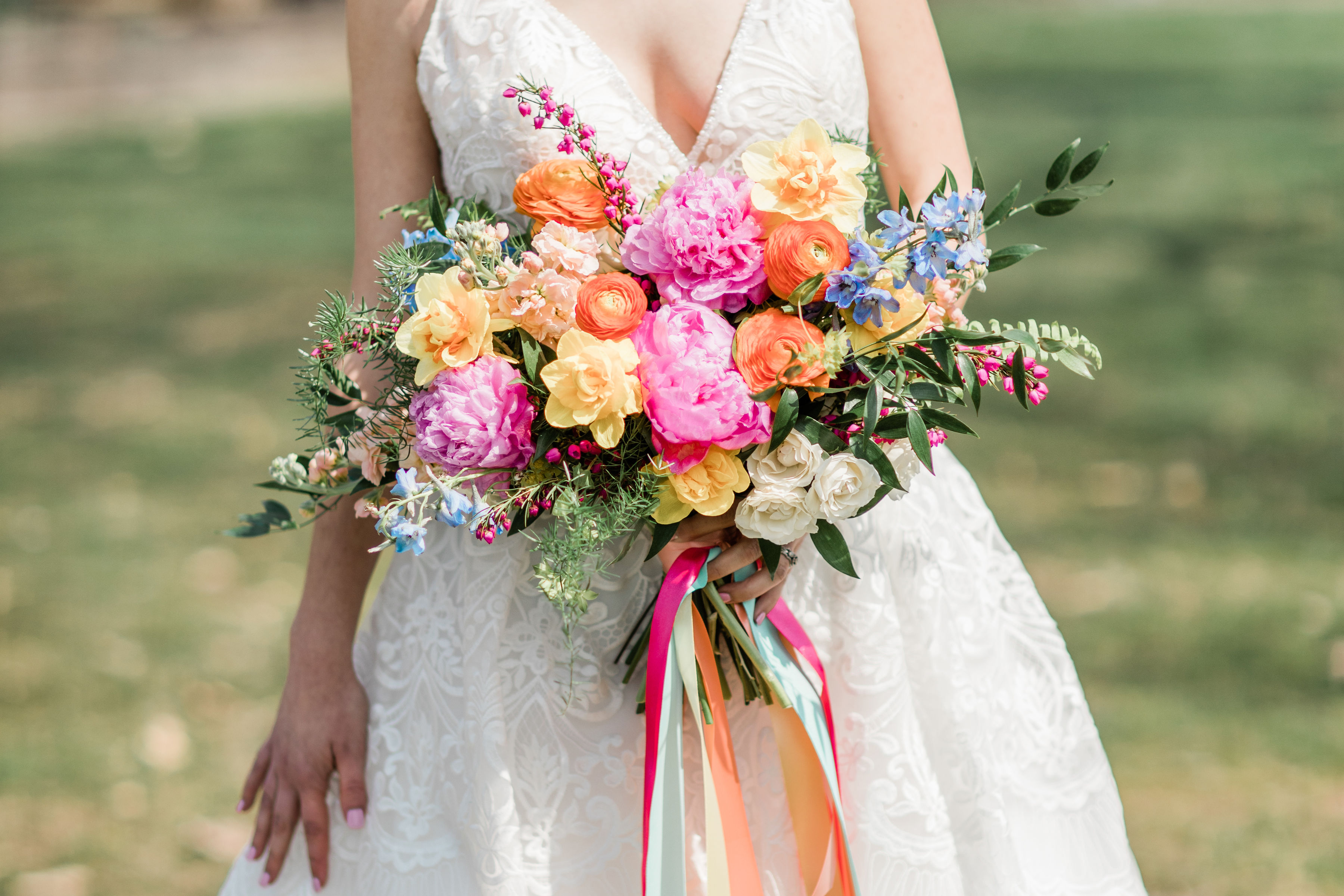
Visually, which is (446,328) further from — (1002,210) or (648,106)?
(1002,210)

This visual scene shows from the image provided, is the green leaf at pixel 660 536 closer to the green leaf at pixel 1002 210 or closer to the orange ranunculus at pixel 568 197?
the orange ranunculus at pixel 568 197

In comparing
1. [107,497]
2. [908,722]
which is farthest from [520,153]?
[107,497]

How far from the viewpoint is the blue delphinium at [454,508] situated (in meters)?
1.48

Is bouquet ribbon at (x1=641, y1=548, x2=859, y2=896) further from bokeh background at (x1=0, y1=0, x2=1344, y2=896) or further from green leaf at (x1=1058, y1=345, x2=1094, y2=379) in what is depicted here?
bokeh background at (x1=0, y1=0, x2=1344, y2=896)

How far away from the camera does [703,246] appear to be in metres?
1.53

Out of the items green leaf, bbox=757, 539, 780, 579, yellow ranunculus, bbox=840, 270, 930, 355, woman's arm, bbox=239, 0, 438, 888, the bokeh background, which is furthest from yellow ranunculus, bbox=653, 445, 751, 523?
the bokeh background

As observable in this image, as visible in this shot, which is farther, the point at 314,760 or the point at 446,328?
the point at 314,760

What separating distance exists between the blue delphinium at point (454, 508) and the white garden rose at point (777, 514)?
35 cm

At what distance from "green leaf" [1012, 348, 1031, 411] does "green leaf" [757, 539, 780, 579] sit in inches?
14.7

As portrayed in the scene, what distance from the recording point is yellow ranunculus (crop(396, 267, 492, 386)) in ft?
5.08

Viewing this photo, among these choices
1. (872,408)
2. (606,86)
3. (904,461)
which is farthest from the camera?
(606,86)

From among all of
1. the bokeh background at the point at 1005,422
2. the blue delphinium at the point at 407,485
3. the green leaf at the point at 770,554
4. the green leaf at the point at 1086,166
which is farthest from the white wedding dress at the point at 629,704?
the bokeh background at the point at 1005,422

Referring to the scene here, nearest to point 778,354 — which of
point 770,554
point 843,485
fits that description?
point 843,485

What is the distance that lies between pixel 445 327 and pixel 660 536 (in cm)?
40
